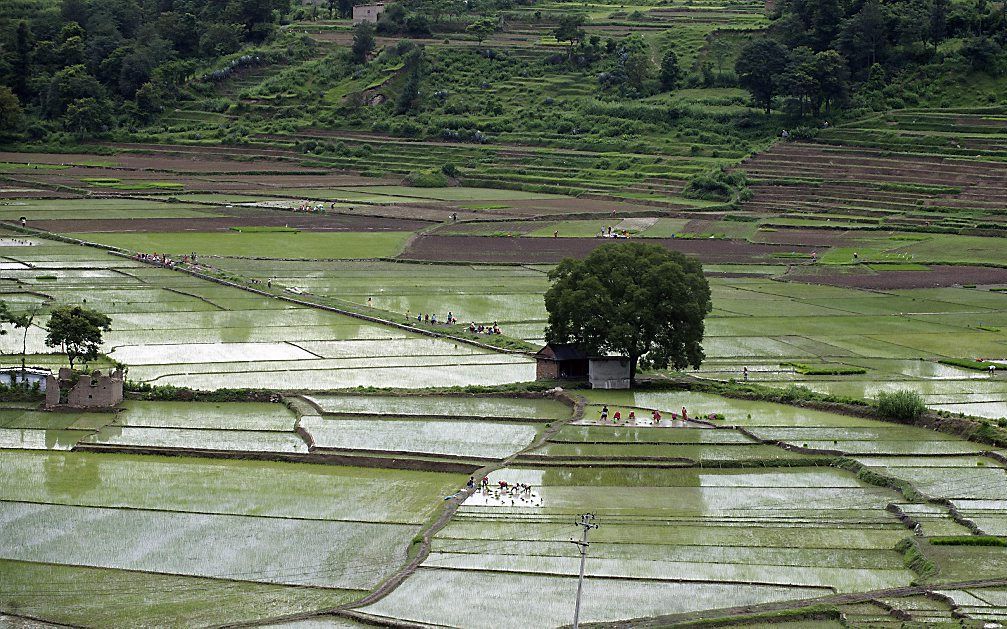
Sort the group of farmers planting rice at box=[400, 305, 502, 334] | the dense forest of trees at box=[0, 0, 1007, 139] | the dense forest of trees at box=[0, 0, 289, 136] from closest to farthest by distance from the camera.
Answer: the group of farmers planting rice at box=[400, 305, 502, 334]
the dense forest of trees at box=[0, 0, 1007, 139]
the dense forest of trees at box=[0, 0, 289, 136]

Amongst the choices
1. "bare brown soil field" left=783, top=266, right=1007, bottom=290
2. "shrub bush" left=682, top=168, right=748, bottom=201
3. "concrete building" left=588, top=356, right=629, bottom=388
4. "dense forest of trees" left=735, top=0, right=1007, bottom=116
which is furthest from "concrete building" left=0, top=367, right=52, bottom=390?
"dense forest of trees" left=735, top=0, right=1007, bottom=116

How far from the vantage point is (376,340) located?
5969cm

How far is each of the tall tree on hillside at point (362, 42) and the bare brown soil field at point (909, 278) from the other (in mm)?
62768

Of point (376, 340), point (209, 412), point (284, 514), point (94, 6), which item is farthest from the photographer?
point (94, 6)

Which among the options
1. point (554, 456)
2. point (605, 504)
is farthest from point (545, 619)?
point (554, 456)

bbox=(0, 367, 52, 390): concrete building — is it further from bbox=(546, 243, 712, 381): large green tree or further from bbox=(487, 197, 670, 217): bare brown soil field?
bbox=(487, 197, 670, 217): bare brown soil field

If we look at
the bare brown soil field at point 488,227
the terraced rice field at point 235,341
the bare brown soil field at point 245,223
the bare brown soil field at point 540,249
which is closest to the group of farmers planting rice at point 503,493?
the terraced rice field at point 235,341

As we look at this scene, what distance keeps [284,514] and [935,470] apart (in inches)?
668

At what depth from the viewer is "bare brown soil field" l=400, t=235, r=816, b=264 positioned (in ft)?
261

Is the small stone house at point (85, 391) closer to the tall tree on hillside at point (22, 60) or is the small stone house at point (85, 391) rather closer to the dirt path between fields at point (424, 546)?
the dirt path between fields at point (424, 546)

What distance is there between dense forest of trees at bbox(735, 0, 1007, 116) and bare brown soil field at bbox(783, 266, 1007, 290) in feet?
110

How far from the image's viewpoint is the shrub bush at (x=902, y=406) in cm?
4666

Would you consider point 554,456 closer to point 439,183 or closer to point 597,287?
point 597,287

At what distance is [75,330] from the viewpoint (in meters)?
51.6
